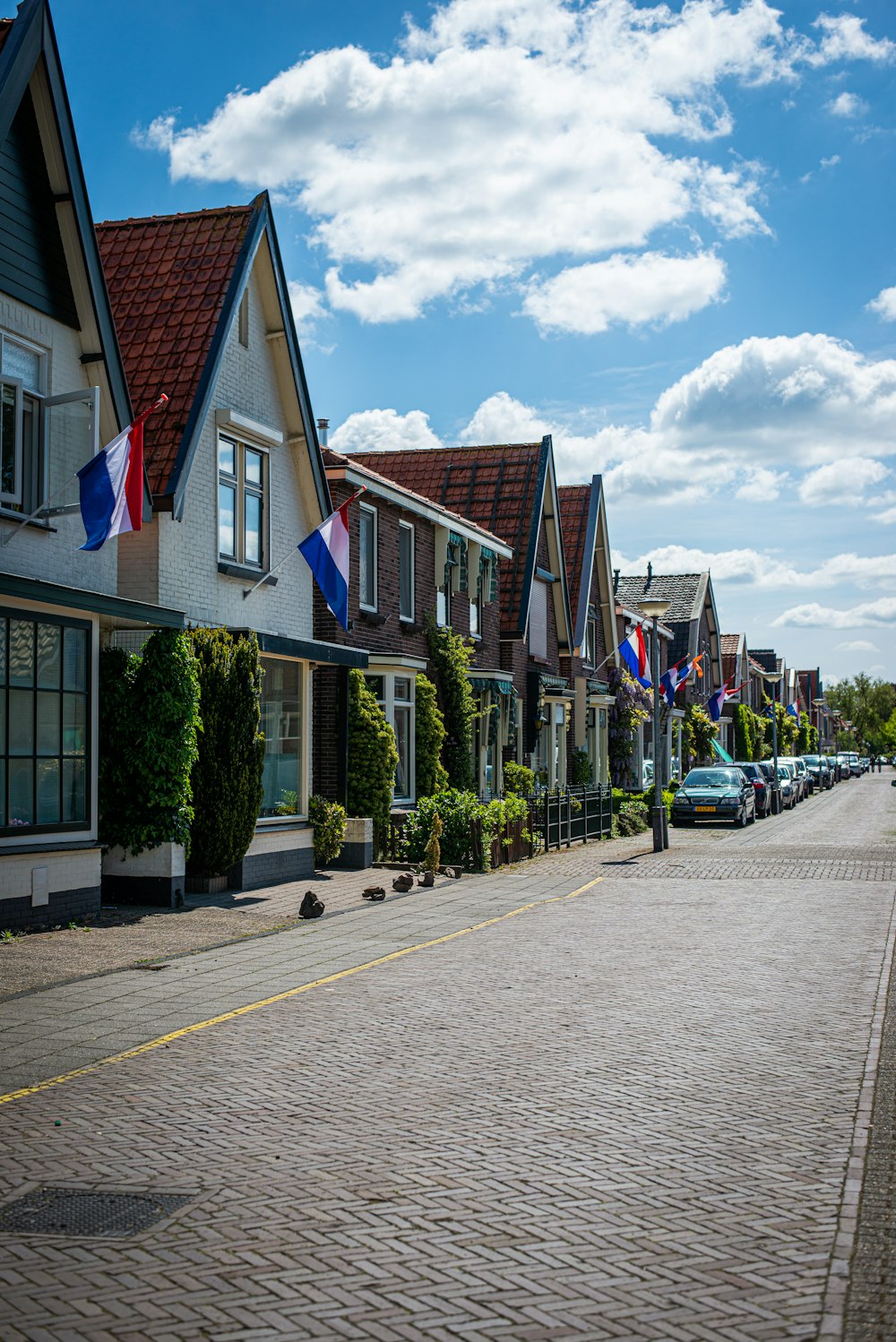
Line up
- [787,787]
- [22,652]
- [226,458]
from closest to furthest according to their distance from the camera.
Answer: [22,652] < [226,458] < [787,787]

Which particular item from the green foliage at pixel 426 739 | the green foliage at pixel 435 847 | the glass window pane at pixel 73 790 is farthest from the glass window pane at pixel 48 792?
the green foliage at pixel 426 739

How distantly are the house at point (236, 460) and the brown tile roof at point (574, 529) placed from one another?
1865cm

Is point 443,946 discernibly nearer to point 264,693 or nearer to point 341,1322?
point 264,693

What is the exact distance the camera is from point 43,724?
14477 mm

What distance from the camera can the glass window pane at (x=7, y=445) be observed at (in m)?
14.3

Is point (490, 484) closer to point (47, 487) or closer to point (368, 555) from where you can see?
point (368, 555)

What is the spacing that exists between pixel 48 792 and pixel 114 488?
10.8ft

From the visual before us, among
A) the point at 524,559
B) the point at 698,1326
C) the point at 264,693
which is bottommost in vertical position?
the point at 698,1326

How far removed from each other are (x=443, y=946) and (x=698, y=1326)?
919 cm

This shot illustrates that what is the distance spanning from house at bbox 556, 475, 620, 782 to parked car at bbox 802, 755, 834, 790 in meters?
29.3

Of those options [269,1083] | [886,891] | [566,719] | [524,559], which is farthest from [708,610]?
[269,1083]

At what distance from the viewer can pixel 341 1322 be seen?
4.73m

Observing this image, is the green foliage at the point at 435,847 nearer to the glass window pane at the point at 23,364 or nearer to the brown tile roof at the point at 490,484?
the glass window pane at the point at 23,364

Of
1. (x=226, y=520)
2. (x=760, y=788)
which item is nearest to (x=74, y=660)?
(x=226, y=520)
